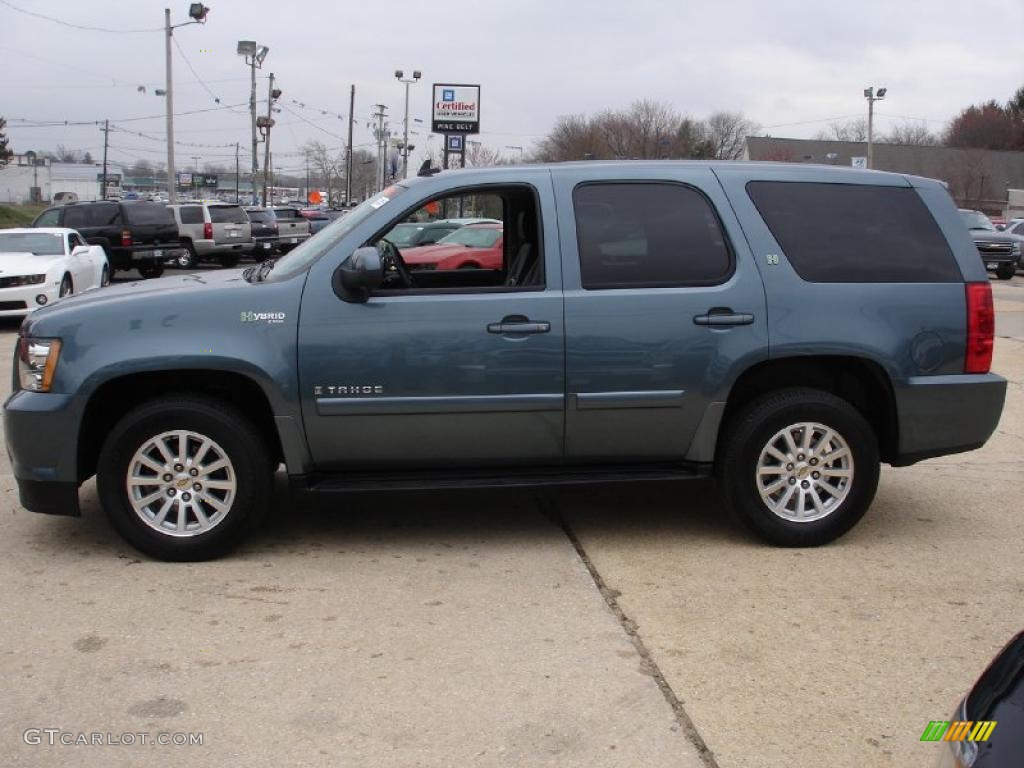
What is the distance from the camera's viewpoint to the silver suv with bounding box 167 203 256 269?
27469 mm

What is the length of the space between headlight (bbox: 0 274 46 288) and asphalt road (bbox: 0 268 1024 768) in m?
9.58

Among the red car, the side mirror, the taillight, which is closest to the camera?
the side mirror

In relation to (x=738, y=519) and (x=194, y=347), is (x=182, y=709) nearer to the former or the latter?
(x=194, y=347)

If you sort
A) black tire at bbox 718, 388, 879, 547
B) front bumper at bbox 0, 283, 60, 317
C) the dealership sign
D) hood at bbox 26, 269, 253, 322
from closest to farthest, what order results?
hood at bbox 26, 269, 253, 322 < black tire at bbox 718, 388, 879, 547 < front bumper at bbox 0, 283, 60, 317 < the dealership sign

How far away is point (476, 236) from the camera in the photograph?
9.24 meters

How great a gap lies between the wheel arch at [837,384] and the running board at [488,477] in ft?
1.09

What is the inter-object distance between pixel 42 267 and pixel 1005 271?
2484 cm

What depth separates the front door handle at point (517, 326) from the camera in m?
4.98

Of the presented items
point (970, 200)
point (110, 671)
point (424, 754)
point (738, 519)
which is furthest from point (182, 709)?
point (970, 200)

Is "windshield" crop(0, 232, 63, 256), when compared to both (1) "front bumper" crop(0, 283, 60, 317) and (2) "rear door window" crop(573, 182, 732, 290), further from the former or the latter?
(2) "rear door window" crop(573, 182, 732, 290)

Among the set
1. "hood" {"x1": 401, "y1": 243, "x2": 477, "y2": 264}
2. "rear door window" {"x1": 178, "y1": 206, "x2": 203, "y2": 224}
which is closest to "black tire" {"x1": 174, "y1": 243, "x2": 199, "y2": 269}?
"rear door window" {"x1": 178, "y1": 206, "x2": 203, "y2": 224}

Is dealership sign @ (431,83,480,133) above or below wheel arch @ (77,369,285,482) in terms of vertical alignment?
above

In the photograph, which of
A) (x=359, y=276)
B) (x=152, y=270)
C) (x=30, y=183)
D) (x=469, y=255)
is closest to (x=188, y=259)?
→ (x=152, y=270)

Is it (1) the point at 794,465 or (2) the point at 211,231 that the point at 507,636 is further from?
(2) the point at 211,231
